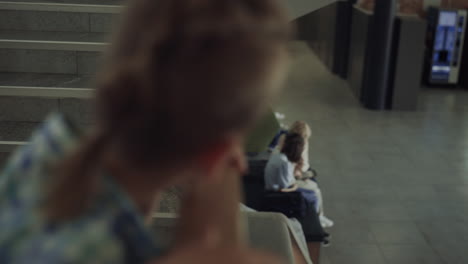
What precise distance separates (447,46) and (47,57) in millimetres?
11470

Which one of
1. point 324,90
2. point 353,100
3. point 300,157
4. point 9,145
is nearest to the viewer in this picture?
point 9,145

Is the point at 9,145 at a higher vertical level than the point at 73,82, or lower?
lower

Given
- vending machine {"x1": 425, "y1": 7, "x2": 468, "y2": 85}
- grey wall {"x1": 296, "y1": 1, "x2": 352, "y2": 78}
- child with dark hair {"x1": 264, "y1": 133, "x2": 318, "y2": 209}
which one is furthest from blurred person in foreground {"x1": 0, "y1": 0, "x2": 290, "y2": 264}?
grey wall {"x1": 296, "y1": 1, "x2": 352, "y2": 78}

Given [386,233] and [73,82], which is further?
[386,233]

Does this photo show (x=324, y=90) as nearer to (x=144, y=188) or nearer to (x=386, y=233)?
(x=386, y=233)

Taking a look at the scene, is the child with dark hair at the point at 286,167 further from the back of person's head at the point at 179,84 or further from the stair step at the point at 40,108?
the back of person's head at the point at 179,84

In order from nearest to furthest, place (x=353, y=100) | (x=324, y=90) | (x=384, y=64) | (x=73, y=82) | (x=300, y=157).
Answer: (x=73, y=82) → (x=300, y=157) → (x=384, y=64) → (x=353, y=100) → (x=324, y=90)

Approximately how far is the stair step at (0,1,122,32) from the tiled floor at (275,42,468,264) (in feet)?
11.6

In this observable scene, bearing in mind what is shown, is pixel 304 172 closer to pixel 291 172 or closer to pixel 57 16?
pixel 291 172

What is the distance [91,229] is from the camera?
57cm

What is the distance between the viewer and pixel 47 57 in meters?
2.61

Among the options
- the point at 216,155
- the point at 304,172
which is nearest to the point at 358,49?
the point at 304,172

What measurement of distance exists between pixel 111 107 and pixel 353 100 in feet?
36.3

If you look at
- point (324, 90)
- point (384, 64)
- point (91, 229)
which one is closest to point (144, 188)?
point (91, 229)
